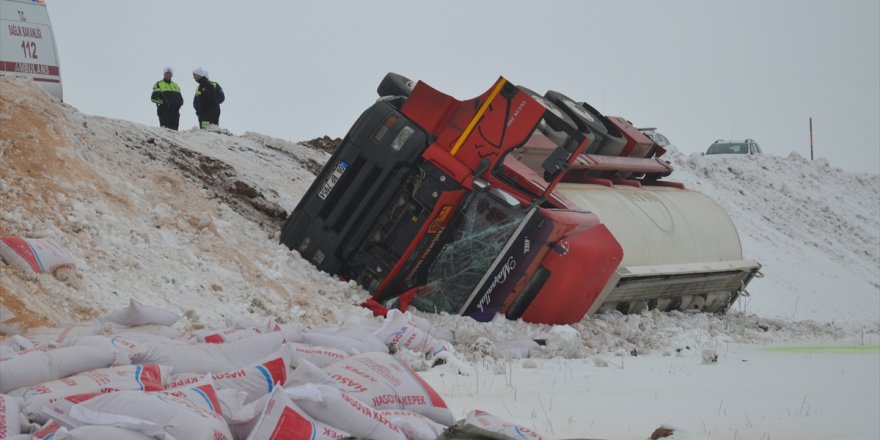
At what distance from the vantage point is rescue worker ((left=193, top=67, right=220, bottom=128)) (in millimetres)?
18406

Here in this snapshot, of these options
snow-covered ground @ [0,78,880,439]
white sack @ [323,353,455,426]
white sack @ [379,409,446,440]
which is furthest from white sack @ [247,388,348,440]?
snow-covered ground @ [0,78,880,439]

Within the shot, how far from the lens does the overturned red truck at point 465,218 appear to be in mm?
10984

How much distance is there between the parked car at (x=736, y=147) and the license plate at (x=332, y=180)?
22833 mm

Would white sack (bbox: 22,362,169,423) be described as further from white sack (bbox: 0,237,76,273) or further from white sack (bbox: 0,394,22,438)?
white sack (bbox: 0,237,76,273)

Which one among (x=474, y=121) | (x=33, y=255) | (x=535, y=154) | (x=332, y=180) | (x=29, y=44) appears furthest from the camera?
(x=29, y=44)

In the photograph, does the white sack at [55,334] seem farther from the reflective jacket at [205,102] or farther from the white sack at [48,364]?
the reflective jacket at [205,102]

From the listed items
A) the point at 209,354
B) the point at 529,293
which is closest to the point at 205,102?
the point at 529,293

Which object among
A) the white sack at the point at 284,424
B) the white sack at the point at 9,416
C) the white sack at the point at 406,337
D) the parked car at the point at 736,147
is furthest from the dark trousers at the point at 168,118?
the parked car at the point at 736,147

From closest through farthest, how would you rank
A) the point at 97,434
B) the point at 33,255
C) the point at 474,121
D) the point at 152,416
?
the point at 97,434
the point at 152,416
the point at 33,255
the point at 474,121

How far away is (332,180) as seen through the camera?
11.7 meters

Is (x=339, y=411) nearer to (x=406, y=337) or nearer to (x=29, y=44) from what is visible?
(x=406, y=337)

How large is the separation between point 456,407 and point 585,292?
4055 millimetres

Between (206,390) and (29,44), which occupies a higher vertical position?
(206,390)

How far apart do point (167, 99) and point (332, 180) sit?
7.57 meters
